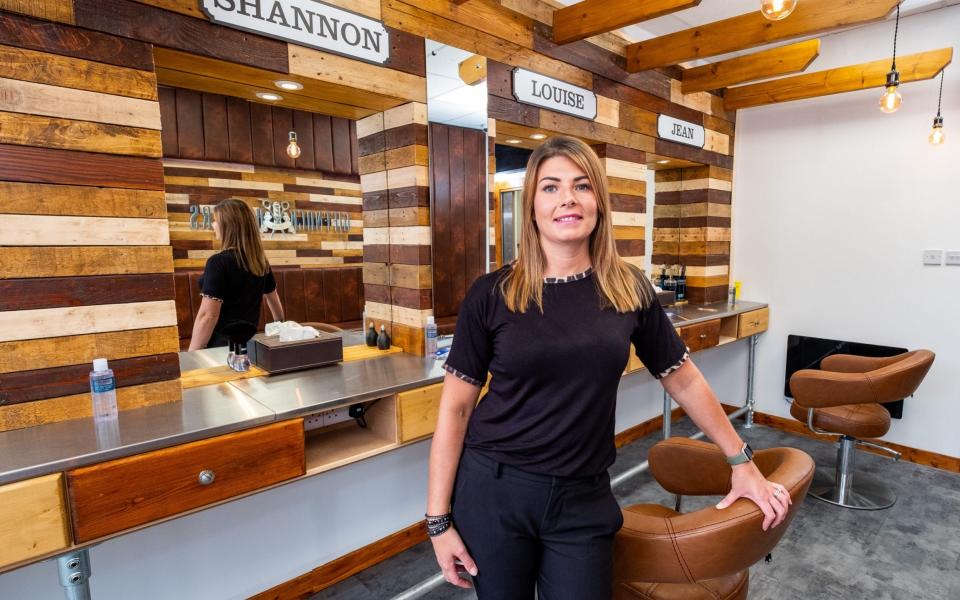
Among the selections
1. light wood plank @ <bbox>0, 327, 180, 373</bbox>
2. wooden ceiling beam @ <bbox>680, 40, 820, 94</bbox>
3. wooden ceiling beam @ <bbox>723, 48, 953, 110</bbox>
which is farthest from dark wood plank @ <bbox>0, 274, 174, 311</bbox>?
wooden ceiling beam @ <bbox>723, 48, 953, 110</bbox>

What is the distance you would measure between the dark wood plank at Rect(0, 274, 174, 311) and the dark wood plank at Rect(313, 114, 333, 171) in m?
0.98

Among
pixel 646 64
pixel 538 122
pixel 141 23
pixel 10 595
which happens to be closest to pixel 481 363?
pixel 141 23

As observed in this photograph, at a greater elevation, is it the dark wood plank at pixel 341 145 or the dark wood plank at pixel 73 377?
the dark wood plank at pixel 341 145

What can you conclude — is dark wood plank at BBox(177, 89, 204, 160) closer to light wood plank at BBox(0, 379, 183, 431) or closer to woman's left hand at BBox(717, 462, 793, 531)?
light wood plank at BBox(0, 379, 183, 431)

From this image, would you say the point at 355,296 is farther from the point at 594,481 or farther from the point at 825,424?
the point at 825,424

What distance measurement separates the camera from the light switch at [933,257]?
11.3ft

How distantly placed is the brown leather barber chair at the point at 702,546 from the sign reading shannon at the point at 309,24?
1.92 metres

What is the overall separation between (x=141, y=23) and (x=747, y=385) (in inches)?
178

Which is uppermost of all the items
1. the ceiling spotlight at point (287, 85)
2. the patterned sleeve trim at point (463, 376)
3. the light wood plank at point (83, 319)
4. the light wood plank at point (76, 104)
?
the ceiling spotlight at point (287, 85)

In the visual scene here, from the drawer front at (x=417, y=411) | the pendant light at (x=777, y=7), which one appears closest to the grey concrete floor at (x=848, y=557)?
the drawer front at (x=417, y=411)

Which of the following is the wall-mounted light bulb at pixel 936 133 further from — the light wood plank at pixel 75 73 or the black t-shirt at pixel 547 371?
the light wood plank at pixel 75 73

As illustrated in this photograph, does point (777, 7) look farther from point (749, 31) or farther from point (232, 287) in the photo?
point (232, 287)

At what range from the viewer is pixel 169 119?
79.4 inches

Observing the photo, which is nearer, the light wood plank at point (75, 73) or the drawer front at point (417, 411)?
the light wood plank at point (75, 73)
